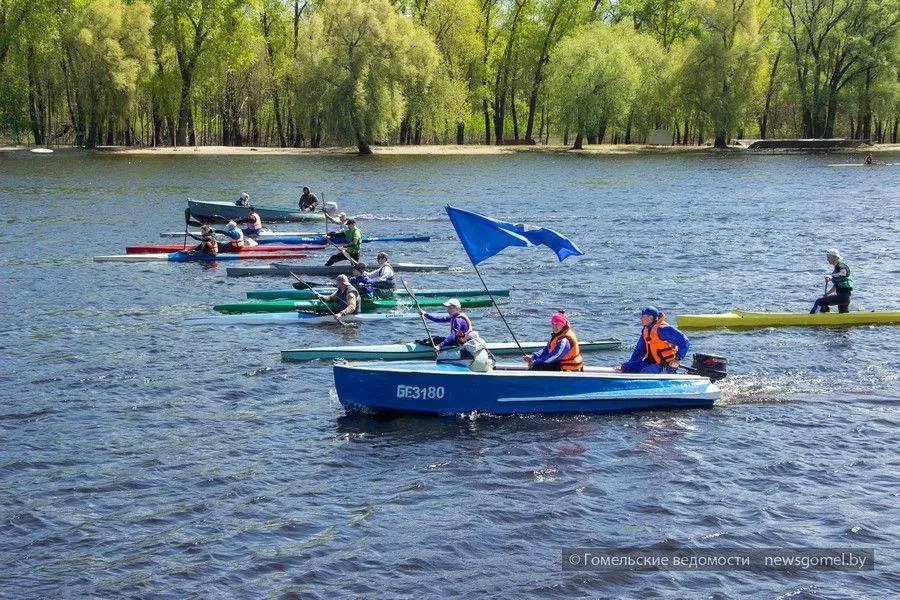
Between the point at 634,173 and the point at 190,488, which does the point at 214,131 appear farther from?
the point at 190,488

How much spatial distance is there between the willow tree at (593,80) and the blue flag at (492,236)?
8427 cm

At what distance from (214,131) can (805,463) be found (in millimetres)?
125455

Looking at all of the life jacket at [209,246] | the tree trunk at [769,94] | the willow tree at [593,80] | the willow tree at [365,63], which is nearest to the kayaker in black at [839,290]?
the life jacket at [209,246]

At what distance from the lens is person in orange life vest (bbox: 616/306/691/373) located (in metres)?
19.7

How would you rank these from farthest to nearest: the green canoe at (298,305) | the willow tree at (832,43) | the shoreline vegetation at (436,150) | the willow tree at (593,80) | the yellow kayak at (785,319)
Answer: the shoreline vegetation at (436,150) → the willow tree at (593,80) → the willow tree at (832,43) → the green canoe at (298,305) → the yellow kayak at (785,319)

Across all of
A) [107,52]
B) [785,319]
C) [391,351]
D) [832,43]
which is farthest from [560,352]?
[832,43]

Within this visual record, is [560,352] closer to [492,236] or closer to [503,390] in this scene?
[503,390]

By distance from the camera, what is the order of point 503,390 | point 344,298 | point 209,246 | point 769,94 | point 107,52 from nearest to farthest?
point 503,390, point 344,298, point 209,246, point 107,52, point 769,94

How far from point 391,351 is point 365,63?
72.0 m

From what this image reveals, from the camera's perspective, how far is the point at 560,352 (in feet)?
63.6

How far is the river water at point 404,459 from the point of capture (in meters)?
13.5

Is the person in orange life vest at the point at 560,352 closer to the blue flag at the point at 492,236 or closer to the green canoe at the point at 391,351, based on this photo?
the blue flag at the point at 492,236

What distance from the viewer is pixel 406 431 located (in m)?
18.5

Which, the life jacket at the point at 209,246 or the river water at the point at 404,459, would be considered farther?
the life jacket at the point at 209,246
